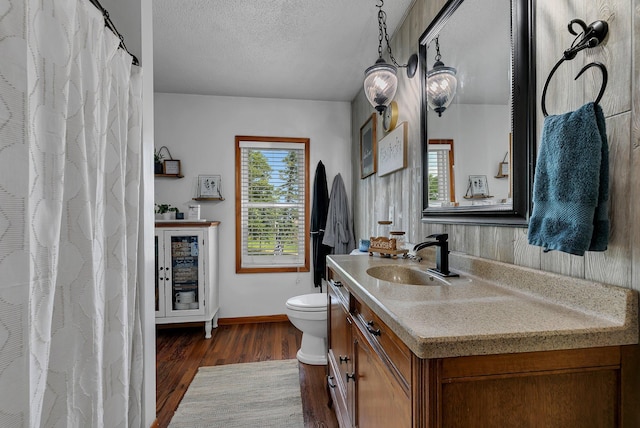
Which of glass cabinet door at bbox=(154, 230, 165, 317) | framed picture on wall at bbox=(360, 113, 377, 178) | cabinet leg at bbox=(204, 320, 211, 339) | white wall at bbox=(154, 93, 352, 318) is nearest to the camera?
framed picture on wall at bbox=(360, 113, 377, 178)

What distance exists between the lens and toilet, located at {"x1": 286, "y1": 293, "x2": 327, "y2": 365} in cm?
220

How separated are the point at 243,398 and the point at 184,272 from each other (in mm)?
1409

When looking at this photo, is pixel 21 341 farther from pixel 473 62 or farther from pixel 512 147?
pixel 473 62

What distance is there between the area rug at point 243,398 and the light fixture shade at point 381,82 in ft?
6.29

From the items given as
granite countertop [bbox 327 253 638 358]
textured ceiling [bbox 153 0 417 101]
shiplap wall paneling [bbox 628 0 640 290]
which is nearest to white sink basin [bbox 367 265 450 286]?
granite countertop [bbox 327 253 638 358]

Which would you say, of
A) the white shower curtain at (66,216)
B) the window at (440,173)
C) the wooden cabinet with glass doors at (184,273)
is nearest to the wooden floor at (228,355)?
the wooden cabinet with glass doors at (184,273)

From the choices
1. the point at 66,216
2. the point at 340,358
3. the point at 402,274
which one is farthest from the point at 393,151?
the point at 66,216

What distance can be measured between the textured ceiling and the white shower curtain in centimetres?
97

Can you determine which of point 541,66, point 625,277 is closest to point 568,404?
point 625,277

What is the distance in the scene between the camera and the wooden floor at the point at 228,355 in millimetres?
1817

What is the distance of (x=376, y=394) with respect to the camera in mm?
961

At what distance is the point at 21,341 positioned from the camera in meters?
0.64

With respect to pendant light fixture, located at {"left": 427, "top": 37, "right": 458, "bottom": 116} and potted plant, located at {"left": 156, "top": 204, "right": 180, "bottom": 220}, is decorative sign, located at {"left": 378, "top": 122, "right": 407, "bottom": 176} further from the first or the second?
potted plant, located at {"left": 156, "top": 204, "right": 180, "bottom": 220}

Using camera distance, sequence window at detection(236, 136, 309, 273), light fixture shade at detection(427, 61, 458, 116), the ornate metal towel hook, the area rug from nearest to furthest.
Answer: the ornate metal towel hook → light fixture shade at detection(427, 61, 458, 116) → the area rug → window at detection(236, 136, 309, 273)
